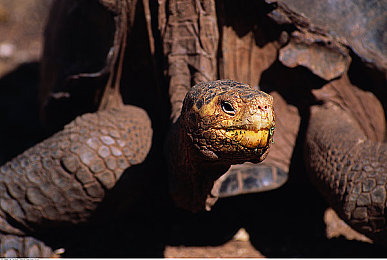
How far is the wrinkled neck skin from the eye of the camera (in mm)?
1768

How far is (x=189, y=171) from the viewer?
1979 mm

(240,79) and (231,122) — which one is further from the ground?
(231,122)

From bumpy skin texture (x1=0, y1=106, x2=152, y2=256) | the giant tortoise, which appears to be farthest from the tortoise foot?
bumpy skin texture (x1=0, y1=106, x2=152, y2=256)

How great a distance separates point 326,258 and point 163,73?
1.63 metres

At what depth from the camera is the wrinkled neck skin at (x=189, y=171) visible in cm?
177

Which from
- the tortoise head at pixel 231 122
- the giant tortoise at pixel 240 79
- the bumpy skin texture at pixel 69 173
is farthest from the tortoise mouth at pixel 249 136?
the bumpy skin texture at pixel 69 173

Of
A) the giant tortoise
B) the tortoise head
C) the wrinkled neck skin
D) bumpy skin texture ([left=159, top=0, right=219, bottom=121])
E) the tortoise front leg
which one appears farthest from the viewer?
bumpy skin texture ([left=159, top=0, right=219, bottom=121])

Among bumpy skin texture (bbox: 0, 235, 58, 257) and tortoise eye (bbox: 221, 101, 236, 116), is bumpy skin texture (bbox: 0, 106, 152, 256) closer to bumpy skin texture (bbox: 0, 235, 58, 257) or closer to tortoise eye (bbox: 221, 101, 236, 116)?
bumpy skin texture (bbox: 0, 235, 58, 257)

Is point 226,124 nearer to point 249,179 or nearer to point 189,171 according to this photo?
point 189,171

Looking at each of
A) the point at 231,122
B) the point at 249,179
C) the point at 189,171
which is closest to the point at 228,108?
the point at 231,122

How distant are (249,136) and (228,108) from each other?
124mm

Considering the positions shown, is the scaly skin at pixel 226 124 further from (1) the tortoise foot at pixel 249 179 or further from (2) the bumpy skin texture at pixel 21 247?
(2) the bumpy skin texture at pixel 21 247

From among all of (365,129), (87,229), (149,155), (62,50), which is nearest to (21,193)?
(87,229)

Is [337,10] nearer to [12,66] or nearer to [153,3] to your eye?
[153,3]
